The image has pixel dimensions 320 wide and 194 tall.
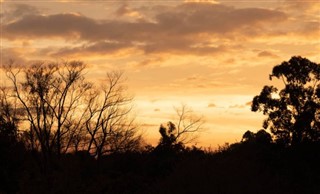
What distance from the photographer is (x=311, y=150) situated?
41.8 m

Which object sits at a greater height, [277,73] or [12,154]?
[277,73]

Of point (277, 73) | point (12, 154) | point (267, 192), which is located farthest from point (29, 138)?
point (267, 192)

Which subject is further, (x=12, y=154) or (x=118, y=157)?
(x=118, y=157)

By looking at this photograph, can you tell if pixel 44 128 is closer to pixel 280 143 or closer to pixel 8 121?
pixel 8 121

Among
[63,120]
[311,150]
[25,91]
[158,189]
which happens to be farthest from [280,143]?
[25,91]

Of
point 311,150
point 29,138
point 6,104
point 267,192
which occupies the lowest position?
point 267,192

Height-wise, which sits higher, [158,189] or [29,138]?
[29,138]

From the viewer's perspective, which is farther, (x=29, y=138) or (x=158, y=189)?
(x=29, y=138)

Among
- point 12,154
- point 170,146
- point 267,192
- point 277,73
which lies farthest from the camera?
point 170,146

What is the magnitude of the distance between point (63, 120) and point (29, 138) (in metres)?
4.66

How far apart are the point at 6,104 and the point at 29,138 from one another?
16.1 feet

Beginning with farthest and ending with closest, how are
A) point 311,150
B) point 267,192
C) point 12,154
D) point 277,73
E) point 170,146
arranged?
point 170,146 → point 12,154 → point 277,73 → point 311,150 → point 267,192

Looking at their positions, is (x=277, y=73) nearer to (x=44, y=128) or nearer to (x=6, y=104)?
(x=44, y=128)

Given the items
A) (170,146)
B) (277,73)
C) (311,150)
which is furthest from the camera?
(170,146)
